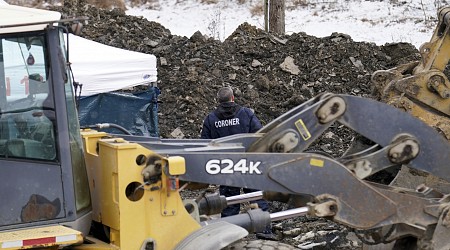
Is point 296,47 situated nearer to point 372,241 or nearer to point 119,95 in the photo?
point 119,95

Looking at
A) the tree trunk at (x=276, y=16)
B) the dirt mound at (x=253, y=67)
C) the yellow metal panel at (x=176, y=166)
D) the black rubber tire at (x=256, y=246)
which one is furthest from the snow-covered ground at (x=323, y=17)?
the yellow metal panel at (x=176, y=166)

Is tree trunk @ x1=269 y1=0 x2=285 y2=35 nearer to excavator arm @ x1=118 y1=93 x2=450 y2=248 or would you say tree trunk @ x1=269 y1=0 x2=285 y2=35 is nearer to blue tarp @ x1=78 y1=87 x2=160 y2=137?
blue tarp @ x1=78 y1=87 x2=160 y2=137

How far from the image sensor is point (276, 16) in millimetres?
18016

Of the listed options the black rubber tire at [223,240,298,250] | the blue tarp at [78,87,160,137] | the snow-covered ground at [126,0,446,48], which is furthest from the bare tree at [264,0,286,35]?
the black rubber tire at [223,240,298,250]

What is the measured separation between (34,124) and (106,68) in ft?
21.8

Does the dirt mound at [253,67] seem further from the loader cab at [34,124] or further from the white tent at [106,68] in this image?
the loader cab at [34,124]

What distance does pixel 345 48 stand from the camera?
15.2 meters

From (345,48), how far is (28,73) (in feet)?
34.0

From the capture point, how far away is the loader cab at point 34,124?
212 inches

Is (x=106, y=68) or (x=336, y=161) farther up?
(x=106, y=68)

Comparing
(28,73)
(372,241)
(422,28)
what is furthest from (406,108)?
(422,28)

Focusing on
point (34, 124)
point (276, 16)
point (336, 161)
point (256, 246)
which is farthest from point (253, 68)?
point (34, 124)

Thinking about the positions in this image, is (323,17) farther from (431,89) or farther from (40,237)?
(40,237)

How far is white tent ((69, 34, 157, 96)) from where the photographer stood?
38.7 feet
